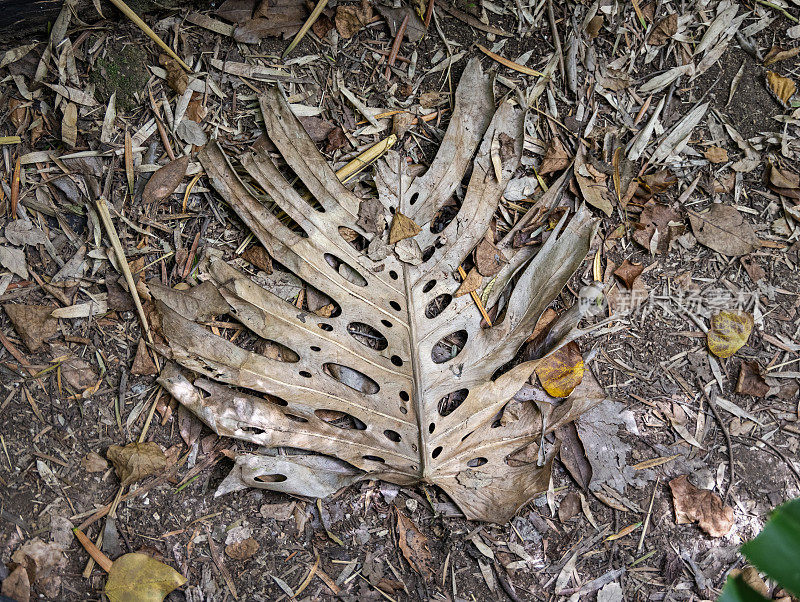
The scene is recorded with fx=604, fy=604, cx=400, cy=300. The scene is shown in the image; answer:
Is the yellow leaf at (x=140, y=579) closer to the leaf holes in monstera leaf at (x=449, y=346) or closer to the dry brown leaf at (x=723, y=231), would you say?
the leaf holes in monstera leaf at (x=449, y=346)

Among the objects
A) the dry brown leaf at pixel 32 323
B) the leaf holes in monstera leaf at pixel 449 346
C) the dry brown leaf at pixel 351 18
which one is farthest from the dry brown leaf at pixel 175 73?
the leaf holes in monstera leaf at pixel 449 346

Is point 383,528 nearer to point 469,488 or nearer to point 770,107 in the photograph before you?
point 469,488

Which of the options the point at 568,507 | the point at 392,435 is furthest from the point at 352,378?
the point at 568,507

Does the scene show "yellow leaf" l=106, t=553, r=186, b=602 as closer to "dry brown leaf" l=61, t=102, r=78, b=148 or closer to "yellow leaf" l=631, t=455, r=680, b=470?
"dry brown leaf" l=61, t=102, r=78, b=148

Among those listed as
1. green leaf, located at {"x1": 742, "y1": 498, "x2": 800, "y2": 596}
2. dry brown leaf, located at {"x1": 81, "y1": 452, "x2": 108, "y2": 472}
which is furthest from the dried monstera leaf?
green leaf, located at {"x1": 742, "y1": 498, "x2": 800, "y2": 596}

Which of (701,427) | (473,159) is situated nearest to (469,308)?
(473,159)

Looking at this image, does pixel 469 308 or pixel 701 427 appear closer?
pixel 469 308
